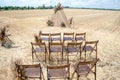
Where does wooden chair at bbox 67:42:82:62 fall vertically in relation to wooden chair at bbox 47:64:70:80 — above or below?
above

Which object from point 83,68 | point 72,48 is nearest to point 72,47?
point 72,48

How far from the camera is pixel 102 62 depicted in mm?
10039

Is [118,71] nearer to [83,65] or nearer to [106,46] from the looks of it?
[83,65]

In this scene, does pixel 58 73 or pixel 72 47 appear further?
pixel 72 47

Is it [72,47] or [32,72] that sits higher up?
[72,47]

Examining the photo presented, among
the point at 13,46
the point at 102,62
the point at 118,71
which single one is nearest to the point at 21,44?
the point at 13,46

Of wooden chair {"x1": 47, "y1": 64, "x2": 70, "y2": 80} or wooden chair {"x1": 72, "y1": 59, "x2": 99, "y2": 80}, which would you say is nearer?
wooden chair {"x1": 47, "y1": 64, "x2": 70, "y2": 80}

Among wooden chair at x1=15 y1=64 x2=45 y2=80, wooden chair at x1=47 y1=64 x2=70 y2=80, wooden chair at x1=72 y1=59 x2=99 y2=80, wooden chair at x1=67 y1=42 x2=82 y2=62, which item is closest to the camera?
wooden chair at x1=47 y1=64 x2=70 y2=80

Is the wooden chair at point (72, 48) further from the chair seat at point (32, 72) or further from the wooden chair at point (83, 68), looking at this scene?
the chair seat at point (32, 72)

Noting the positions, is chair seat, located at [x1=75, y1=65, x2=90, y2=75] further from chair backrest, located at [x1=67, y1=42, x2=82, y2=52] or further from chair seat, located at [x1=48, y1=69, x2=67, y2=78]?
chair backrest, located at [x1=67, y1=42, x2=82, y2=52]

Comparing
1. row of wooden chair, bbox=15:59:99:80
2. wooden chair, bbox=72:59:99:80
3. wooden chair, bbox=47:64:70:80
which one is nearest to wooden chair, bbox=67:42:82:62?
wooden chair, bbox=72:59:99:80

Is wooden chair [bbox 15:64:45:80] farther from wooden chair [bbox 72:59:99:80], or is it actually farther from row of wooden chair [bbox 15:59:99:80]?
wooden chair [bbox 72:59:99:80]

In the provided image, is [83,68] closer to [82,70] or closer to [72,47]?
[82,70]

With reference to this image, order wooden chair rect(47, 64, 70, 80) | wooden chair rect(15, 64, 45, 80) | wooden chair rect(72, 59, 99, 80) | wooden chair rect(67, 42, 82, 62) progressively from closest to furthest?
wooden chair rect(47, 64, 70, 80), wooden chair rect(15, 64, 45, 80), wooden chair rect(72, 59, 99, 80), wooden chair rect(67, 42, 82, 62)
